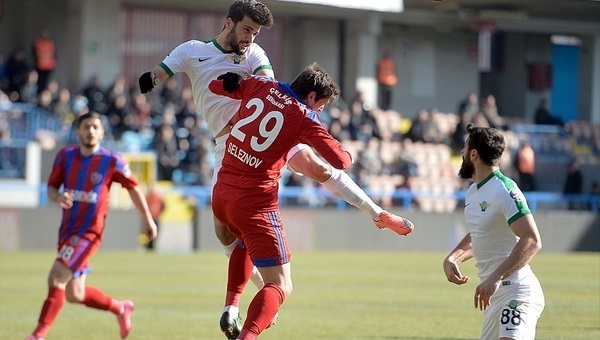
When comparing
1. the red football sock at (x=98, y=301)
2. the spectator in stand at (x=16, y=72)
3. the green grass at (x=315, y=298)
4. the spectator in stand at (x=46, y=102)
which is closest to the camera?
the red football sock at (x=98, y=301)

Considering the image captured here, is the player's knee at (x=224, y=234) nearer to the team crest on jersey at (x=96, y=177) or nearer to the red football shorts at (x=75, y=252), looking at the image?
the red football shorts at (x=75, y=252)

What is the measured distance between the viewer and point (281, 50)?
36750 mm

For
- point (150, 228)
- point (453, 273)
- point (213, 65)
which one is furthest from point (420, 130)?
point (453, 273)

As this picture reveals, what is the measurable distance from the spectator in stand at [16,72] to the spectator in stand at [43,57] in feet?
1.71

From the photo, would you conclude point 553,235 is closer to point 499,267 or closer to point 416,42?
point 416,42

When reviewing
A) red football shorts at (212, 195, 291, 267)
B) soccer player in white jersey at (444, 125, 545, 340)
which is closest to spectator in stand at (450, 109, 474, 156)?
red football shorts at (212, 195, 291, 267)

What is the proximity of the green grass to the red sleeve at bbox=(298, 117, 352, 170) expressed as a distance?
12.4 feet

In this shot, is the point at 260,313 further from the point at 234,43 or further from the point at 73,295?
the point at 73,295

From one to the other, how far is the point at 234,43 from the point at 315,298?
7.62 m

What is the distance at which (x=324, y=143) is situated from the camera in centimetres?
836

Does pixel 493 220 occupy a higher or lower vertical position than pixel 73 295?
higher

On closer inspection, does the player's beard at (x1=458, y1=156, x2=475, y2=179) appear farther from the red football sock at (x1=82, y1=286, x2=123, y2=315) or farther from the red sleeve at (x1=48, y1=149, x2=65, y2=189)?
the red football sock at (x1=82, y1=286, x2=123, y2=315)

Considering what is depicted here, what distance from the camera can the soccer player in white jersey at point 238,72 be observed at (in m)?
9.19

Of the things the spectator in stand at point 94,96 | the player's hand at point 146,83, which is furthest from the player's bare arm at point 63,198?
the spectator in stand at point 94,96
